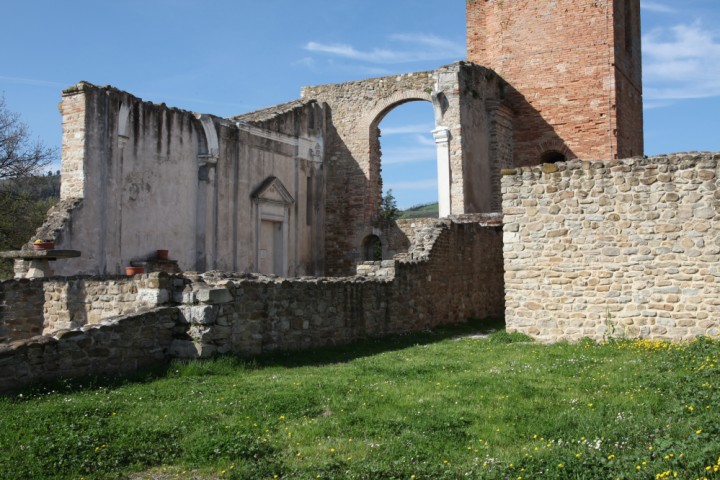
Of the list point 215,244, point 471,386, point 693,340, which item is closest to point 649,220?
point 693,340

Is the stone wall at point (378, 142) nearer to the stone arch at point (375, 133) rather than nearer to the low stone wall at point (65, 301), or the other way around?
the stone arch at point (375, 133)

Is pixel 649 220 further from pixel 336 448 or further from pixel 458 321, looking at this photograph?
pixel 336 448

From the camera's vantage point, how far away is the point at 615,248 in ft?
36.3

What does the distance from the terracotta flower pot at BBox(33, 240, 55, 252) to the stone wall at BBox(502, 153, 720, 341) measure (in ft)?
28.0

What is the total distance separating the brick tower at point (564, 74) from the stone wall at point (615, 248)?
1186 cm

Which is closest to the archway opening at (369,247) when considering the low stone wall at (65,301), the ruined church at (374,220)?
the ruined church at (374,220)

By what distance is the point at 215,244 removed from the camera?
18375 mm

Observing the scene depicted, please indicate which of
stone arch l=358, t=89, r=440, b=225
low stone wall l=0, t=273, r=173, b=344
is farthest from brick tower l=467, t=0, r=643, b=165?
low stone wall l=0, t=273, r=173, b=344

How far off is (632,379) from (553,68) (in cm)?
1760

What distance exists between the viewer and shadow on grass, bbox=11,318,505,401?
24.6ft

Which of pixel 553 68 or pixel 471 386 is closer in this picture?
pixel 471 386

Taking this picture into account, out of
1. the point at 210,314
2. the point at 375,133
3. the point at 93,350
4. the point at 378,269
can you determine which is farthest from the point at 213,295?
the point at 375,133

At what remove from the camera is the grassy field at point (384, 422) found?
5.00m

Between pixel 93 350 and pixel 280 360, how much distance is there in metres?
2.79
